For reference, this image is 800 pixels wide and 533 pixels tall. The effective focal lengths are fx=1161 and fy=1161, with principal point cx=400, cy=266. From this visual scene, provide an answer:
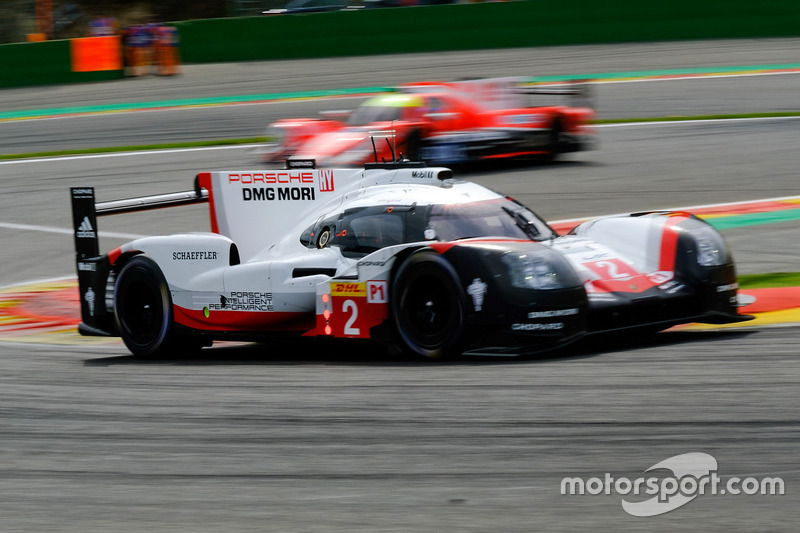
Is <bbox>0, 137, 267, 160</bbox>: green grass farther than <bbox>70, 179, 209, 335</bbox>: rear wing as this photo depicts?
Yes

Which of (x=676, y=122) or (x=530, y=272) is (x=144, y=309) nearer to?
(x=530, y=272)

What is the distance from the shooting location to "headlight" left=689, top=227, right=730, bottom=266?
745cm

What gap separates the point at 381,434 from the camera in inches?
212

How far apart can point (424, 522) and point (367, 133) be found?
40.3 feet

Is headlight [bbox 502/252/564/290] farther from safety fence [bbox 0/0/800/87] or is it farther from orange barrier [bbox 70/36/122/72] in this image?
orange barrier [bbox 70/36/122/72]

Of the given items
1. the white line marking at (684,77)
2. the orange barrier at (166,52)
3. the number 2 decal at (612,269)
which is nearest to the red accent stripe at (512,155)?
the white line marking at (684,77)

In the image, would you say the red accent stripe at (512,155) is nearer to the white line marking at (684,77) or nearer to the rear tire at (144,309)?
the white line marking at (684,77)

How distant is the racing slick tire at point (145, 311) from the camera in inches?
332

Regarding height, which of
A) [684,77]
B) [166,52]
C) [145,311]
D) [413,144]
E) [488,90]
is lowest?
[145,311]

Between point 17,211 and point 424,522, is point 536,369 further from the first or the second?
point 17,211

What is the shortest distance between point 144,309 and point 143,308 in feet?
0.05

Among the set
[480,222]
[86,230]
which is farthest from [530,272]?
[86,230]

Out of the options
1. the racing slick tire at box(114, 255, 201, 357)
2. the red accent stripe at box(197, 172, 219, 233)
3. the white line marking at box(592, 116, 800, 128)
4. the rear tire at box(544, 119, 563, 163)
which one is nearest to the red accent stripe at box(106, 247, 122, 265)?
the racing slick tire at box(114, 255, 201, 357)

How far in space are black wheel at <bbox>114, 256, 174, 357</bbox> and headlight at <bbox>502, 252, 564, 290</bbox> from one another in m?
2.88
